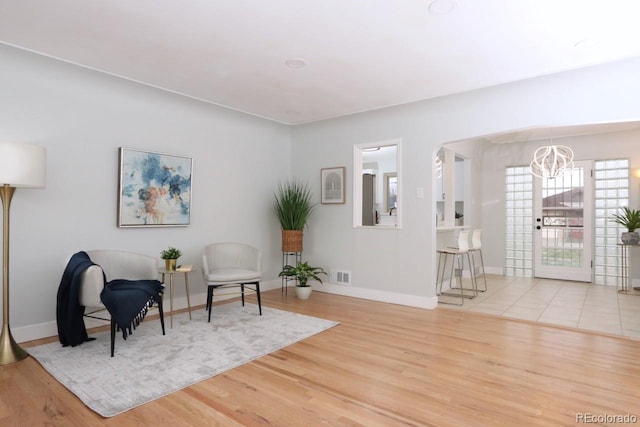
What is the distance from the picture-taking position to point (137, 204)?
13.4 ft

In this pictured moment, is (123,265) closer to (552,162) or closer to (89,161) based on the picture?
(89,161)

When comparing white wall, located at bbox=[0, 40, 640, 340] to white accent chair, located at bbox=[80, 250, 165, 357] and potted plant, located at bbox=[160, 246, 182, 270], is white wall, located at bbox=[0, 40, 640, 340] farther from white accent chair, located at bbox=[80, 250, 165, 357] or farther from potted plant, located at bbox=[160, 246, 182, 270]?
potted plant, located at bbox=[160, 246, 182, 270]

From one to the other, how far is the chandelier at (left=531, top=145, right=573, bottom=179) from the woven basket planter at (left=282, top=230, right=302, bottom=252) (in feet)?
13.9

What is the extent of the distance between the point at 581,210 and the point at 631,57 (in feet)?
12.9

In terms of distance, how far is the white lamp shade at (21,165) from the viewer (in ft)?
9.07

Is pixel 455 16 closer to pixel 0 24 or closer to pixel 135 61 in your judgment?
pixel 135 61

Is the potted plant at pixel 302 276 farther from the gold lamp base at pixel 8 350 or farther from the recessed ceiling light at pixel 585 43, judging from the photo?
the recessed ceiling light at pixel 585 43

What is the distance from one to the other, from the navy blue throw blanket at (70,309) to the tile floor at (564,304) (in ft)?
13.0

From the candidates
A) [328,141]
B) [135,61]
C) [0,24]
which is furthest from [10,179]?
[328,141]

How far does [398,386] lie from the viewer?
2482 mm

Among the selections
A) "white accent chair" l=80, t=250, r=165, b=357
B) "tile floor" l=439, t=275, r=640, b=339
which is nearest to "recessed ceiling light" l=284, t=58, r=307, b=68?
"white accent chair" l=80, t=250, r=165, b=357

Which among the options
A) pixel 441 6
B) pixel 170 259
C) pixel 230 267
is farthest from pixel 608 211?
pixel 170 259

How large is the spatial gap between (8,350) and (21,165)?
56.9 inches

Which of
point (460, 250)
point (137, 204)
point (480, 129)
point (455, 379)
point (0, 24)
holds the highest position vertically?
point (0, 24)
